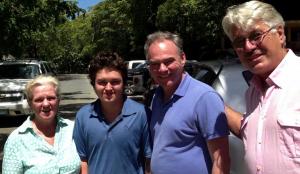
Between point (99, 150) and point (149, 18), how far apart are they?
110ft

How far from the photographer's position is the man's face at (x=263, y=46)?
2521 mm

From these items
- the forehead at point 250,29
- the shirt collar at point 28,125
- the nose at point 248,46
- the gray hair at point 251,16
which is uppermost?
the gray hair at point 251,16

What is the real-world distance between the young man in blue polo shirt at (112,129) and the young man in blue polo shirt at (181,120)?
167 millimetres

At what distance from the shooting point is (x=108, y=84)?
3.34m

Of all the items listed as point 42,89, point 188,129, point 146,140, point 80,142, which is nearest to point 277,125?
point 188,129

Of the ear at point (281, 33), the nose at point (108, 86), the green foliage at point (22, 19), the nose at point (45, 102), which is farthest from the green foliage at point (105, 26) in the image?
the ear at point (281, 33)

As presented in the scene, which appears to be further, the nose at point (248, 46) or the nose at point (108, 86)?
the nose at point (108, 86)

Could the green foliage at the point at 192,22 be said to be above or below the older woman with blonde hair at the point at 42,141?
above

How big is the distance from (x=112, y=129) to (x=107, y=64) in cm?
42

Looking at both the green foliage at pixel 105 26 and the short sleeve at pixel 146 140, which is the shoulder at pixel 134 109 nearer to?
the short sleeve at pixel 146 140

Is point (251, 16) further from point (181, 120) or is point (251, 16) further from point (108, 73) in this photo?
point (108, 73)

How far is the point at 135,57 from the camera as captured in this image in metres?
48.4

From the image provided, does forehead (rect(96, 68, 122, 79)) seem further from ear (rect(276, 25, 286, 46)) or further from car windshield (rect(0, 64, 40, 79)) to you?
car windshield (rect(0, 64, 40, 79))

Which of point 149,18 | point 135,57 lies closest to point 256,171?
point 149,18
